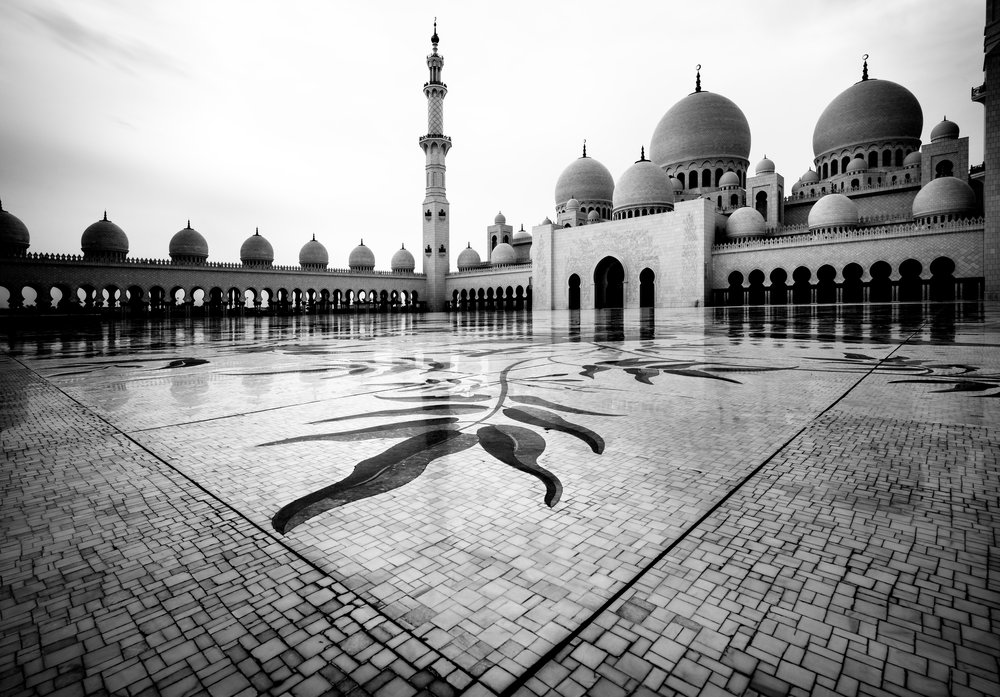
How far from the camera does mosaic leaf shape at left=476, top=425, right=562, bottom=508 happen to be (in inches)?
48.8

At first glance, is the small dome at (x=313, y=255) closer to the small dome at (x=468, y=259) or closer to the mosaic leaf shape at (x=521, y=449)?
the small dome at (x=468, y=259)

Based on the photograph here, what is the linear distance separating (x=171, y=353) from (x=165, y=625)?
474 cm

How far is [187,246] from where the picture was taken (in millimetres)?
23547

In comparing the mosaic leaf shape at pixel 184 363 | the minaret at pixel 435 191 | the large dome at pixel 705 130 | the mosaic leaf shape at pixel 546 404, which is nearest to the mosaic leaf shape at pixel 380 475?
the mosaic leaf shape at pixel 546 404

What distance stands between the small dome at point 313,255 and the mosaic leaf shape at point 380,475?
1126 inches

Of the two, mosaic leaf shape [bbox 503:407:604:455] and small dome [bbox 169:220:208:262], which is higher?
small dome [bbox 169:220:208:262]

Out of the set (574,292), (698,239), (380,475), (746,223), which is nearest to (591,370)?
(380,475)

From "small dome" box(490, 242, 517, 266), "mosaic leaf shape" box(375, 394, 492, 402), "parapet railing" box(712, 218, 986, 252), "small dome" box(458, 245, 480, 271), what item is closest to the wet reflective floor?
"mosaic leaf shape" box(375, 394, 492, 402)

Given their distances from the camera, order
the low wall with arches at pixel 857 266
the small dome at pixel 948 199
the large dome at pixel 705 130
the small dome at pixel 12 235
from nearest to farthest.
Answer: the low wall with arches at pixel 857 266 → the small dome at pixel 948 199 → the small dome at pixel 12 235 → the large dome at pixel 705 130

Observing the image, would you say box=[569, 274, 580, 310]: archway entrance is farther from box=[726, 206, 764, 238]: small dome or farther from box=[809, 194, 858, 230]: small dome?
box=[809, 194, 858, 230]: small dome

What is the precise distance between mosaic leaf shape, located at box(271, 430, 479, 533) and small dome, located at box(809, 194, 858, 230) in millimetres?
22790

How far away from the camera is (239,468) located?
4.58 feet

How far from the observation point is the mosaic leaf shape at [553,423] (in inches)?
62.9

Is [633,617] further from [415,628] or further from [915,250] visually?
[915,250]
